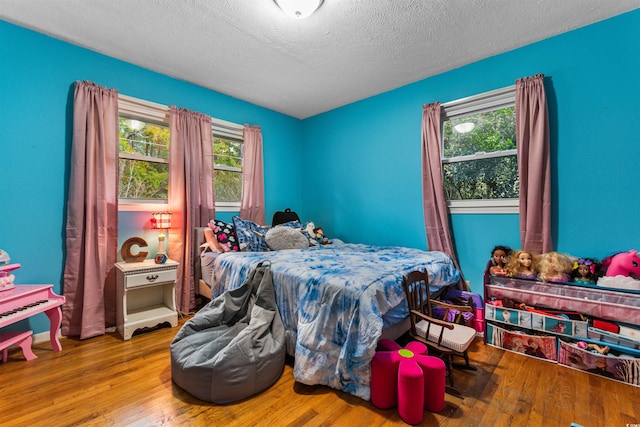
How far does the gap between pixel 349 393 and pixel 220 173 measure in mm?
2989

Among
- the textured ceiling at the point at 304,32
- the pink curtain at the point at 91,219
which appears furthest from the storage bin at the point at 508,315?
the pink curtain at the point at 91,219

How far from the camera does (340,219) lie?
163 inches

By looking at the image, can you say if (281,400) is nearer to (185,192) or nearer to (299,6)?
(185,192)

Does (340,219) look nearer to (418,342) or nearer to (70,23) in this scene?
(418,342)

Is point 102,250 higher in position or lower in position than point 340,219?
lower

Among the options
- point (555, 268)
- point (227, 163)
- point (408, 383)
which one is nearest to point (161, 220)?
point (227, 163)

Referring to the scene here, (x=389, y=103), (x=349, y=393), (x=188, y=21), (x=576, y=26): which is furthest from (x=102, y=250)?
(x=576, y=26)

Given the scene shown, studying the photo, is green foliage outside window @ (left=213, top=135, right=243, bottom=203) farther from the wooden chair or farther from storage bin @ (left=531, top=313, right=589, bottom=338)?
storage bin @ (left=531, top=313, right=589, bottom=338)

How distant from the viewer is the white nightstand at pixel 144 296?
2.49 meters

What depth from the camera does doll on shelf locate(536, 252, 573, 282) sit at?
7.16 ft

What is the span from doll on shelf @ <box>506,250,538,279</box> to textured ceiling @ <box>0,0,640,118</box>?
1.91m

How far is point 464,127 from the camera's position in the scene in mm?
3100

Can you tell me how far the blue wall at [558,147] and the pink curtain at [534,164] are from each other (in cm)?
12

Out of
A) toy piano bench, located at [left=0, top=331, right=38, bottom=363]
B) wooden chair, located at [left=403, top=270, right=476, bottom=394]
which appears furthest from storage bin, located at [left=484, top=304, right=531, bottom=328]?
toy piano bench, located at [left=0, top=331, right=38, bottom=363]
